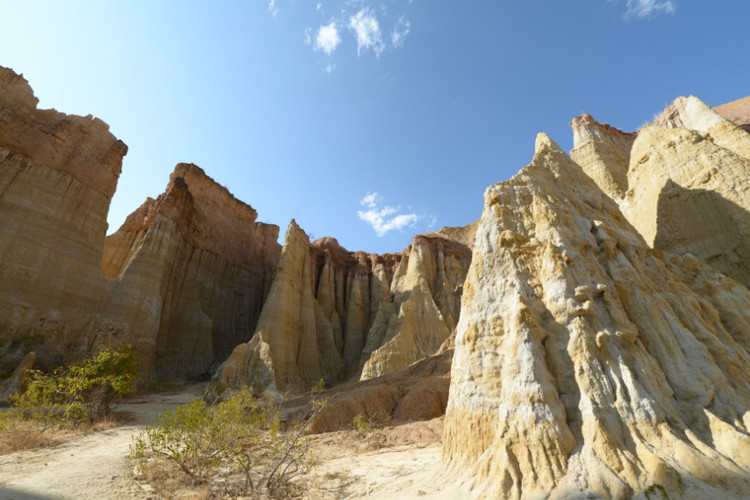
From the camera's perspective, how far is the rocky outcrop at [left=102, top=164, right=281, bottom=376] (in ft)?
92.7

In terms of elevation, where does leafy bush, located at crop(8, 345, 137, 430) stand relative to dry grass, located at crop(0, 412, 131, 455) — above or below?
above

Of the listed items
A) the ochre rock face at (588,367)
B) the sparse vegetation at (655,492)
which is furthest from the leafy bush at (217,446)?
the sparse vegetation at (655,492)

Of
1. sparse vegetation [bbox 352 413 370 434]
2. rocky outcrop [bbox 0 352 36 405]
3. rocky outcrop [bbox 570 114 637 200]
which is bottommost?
sparse vegetation [bbox 352 413 370 434]

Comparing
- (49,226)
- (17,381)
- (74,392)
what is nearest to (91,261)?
(49,226)

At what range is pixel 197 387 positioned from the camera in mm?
26344

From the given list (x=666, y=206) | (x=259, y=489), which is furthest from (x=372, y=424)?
(x=666, y=206)

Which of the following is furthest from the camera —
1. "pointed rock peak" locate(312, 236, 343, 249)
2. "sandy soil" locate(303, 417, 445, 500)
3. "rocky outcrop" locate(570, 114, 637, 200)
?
"pointed rock peak" locate(312, 236, 343, 249)

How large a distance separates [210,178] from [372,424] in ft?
123

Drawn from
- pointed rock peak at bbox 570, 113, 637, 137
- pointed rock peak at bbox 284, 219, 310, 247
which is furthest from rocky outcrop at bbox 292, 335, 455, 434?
pointed rock peak at bbox 570, 113, 637, 137

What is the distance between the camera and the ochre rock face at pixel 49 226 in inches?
848

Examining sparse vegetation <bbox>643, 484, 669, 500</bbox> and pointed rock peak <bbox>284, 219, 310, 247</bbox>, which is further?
pointed rock peak <bbox>284, 219, 310, 247</bbox>

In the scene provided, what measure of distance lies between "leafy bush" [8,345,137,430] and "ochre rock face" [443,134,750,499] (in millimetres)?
13532

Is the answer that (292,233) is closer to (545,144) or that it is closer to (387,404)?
(387,404)

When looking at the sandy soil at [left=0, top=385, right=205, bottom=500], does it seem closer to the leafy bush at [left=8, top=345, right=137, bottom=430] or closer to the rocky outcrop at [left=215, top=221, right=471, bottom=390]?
the leafy bush at [left=8, top=345, right=137, bottom=430]
